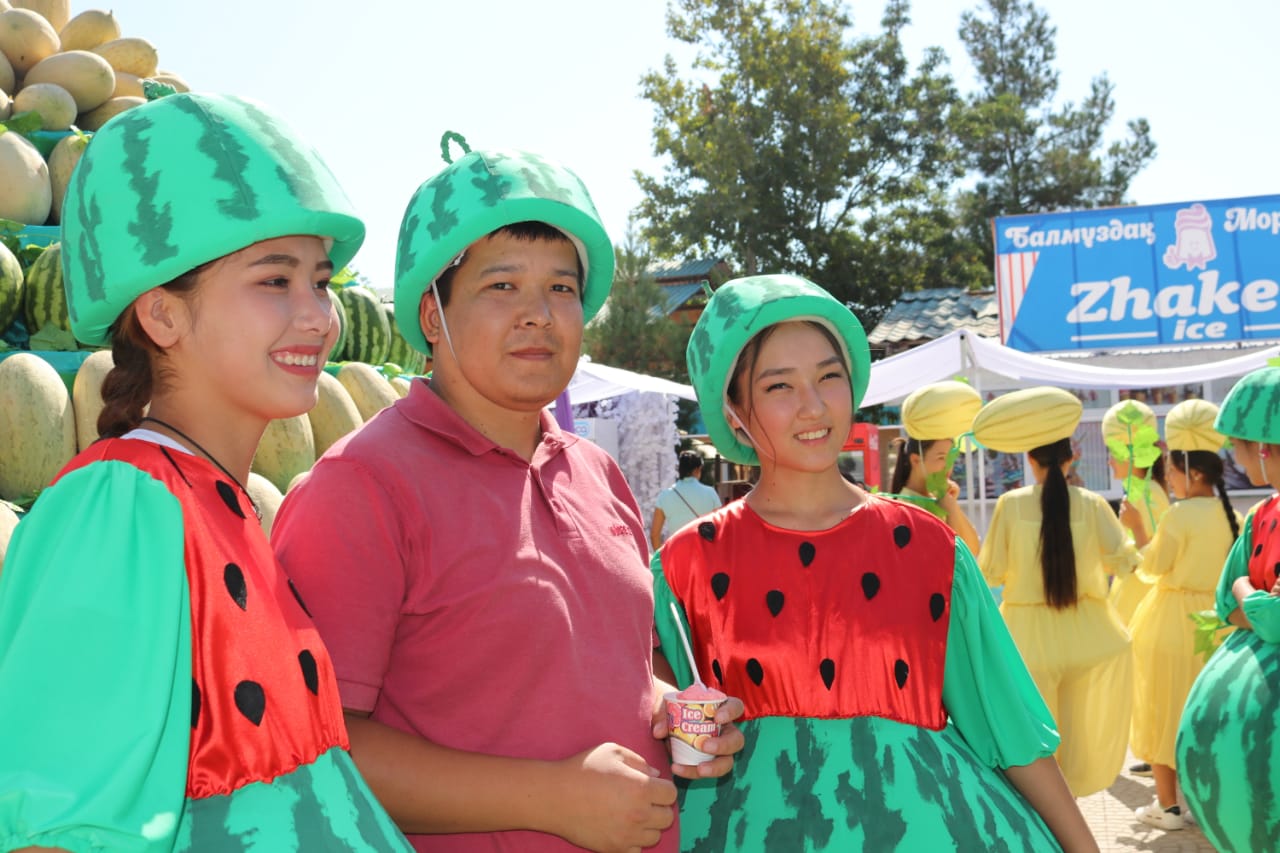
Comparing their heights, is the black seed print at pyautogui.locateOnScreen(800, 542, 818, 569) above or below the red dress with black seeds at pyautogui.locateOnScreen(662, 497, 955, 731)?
above

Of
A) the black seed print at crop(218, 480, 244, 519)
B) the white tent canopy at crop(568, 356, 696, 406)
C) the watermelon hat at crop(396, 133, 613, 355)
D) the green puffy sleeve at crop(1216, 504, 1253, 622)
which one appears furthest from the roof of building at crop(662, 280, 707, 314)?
the black seed print at crop(218, 480, 244, 519)

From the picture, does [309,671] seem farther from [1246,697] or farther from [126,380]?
[1246,697]

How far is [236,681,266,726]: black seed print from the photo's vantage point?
141 cm

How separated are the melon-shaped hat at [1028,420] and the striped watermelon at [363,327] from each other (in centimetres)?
333

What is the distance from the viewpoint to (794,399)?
2.57 m

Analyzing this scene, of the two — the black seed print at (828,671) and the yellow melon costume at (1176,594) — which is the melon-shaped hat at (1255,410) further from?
the black seed print at (828,671)

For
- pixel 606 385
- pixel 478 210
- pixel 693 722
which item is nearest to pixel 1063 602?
pixel 693 722

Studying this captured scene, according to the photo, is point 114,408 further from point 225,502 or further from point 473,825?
point 473,825

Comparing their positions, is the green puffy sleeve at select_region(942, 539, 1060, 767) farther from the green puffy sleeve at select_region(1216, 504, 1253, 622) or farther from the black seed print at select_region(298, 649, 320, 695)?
the green puffy sleeve at select_region(1216, 504, 1253, 622)

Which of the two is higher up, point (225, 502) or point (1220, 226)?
point (1220, 226)

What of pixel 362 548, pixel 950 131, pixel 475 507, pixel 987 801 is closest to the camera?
pixel 362 548

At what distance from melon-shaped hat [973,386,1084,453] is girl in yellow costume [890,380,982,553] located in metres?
0.12

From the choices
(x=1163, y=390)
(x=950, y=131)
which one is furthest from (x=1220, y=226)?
(x=950, y=131)

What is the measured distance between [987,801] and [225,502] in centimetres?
164
